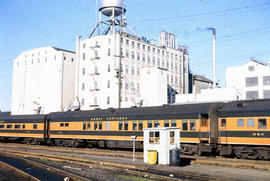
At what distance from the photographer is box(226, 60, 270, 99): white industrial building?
67.3m

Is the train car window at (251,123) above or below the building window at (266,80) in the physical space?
below

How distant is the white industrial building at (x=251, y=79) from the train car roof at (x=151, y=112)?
39.9 metres

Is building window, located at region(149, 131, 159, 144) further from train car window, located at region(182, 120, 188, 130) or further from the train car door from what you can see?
train car window, located at region(182, 120, 188, 130)

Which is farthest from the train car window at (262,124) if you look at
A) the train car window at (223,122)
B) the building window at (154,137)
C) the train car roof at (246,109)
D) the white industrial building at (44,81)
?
the white industrial building at (44,81)

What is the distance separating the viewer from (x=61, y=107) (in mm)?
86875

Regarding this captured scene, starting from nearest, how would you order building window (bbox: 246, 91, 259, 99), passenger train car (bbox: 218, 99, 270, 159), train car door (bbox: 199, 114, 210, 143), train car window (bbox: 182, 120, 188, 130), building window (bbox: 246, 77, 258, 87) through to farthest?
passenger train car (bbox: 218, 99, 270, 159) → train car door (bbox: 199, 114, 210, 143) → train car window (bbox: 182, 120, 188, 130) → building window (bbox: 246, 91, 259, 99) → building window (bbox: 246, 77, 258, 87)

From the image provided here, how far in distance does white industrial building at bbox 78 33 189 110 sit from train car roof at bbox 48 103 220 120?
32498 mm

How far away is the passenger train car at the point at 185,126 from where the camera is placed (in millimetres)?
24328

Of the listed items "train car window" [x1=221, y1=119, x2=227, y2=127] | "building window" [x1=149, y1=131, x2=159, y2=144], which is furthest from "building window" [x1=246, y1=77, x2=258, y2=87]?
"building window" [x1=149, y1=131, x2=159, y2=144]

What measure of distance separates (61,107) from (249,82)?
47.3m

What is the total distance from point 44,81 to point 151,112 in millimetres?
65946

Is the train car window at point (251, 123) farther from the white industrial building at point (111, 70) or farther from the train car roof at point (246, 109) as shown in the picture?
the white industrial building at point (111, 70)

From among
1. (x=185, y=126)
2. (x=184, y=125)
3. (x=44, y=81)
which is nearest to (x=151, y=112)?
(x=184, y=125)

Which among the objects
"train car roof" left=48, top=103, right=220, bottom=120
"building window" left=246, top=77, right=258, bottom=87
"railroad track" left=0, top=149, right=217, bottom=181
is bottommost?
"railroad track" left=0, top=149, right=217, bottom=181
